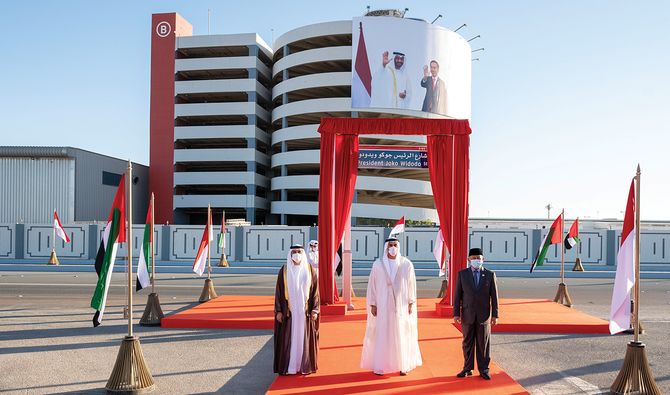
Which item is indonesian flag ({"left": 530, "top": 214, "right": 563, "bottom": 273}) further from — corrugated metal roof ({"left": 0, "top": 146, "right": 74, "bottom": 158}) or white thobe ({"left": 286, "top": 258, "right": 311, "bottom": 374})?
corrugated metal roof ({"left": 0, "top": 146, "right": 74, "bottom": 158})

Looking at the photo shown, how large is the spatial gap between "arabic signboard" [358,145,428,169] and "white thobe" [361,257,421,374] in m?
5.28

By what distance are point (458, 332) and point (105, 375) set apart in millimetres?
6219

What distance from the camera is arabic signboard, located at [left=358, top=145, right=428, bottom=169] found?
1155 centimetres

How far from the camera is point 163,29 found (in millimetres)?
45469

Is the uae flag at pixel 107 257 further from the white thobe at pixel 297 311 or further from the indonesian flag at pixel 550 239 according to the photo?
the indonesian flag at pixel 550 239

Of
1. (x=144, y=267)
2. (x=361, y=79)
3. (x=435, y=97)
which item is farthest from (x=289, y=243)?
(x=435, y=97)

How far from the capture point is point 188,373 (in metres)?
6.74

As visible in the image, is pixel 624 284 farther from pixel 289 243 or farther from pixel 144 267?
pixel 289 243

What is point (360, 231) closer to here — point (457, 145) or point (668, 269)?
point (457, 145)

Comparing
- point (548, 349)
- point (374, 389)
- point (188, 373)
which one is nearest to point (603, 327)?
point (548, 349)

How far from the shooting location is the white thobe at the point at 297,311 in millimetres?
6367

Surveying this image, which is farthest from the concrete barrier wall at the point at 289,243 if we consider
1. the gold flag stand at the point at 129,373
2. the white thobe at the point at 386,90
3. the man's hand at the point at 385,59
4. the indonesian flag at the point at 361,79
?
the man's hand at the point at 385,59

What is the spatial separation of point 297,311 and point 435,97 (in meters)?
35.4

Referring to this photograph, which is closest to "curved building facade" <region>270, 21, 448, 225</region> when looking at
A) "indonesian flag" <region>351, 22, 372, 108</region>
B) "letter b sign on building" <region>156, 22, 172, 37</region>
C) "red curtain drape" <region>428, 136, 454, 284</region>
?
"indonesian flag" <region>351, 22, 372, 108</region>
